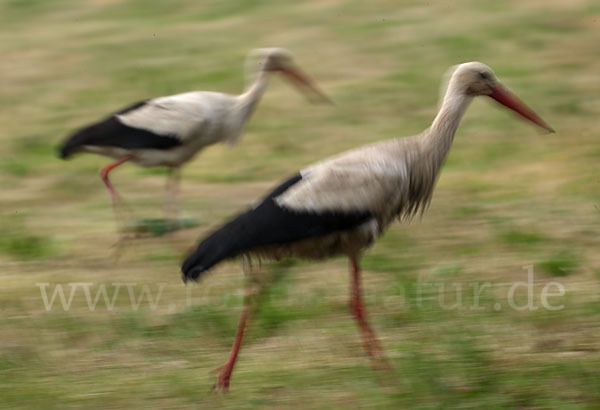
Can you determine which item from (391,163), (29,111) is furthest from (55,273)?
(29,111)

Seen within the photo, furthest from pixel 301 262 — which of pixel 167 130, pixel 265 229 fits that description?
pixel 265 229

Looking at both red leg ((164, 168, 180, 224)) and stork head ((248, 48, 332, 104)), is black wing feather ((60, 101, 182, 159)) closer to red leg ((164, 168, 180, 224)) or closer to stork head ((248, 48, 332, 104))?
red leg ((164, 168, 180, 224))

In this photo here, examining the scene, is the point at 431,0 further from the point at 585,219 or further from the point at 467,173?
the point at 585,219

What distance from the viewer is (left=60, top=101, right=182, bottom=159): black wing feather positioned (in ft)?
24.3

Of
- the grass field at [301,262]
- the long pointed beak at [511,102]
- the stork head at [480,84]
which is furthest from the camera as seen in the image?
the long pointed beak at [511,102]

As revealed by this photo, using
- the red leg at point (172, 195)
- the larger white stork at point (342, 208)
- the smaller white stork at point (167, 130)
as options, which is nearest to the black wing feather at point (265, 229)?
the larger white stork at point (342, 208)

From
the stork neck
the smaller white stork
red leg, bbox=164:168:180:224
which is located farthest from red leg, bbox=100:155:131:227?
the stork neck

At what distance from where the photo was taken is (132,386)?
15.0ft

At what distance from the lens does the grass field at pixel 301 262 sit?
4535mm

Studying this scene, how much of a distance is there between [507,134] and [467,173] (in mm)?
1089

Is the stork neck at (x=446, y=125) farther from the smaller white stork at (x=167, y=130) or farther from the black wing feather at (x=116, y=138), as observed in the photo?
the black wing feather at (x=116, y=138)

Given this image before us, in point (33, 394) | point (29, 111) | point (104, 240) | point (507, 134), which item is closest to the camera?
point (33, 394)

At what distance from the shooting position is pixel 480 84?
525 cm

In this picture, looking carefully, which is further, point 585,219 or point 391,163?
point 585,219
